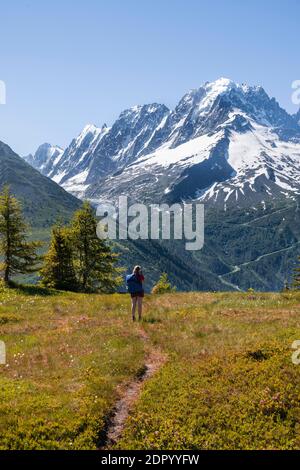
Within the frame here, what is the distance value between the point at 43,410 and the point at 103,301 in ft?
73.1

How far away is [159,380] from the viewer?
19.0 m

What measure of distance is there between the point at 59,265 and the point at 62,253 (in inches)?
60.4

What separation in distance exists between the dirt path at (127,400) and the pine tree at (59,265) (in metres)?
35.8

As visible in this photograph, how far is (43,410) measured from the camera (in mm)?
15703

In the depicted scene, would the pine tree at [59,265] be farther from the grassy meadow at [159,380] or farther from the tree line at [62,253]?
the grassy meadow at [159,380]

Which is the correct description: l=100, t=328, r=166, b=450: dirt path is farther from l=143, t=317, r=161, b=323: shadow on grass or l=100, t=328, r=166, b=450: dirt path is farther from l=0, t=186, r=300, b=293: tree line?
l=0, t=186, r=300, b=293: tree line

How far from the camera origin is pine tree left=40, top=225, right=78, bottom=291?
57500 millimetres

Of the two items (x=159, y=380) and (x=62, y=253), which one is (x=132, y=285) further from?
(x=62, y=253)

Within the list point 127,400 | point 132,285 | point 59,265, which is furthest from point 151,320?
point 59,265

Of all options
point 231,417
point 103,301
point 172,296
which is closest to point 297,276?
point 172,296

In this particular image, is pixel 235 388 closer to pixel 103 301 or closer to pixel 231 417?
pixel 231 417

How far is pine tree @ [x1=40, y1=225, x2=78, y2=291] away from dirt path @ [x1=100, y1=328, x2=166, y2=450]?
3580 cm

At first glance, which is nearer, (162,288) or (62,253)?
(62,253)
